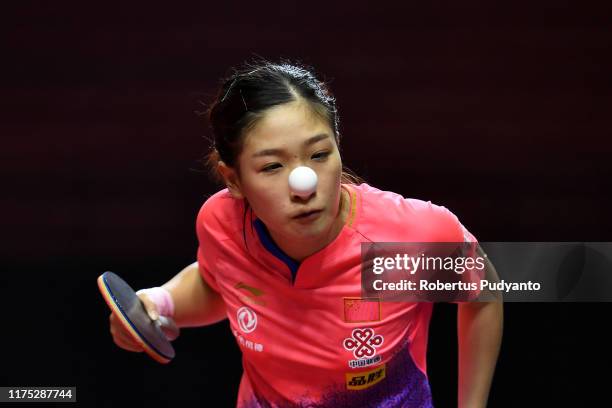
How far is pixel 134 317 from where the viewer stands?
157 centimetres

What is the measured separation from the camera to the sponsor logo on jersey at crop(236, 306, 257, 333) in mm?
1593

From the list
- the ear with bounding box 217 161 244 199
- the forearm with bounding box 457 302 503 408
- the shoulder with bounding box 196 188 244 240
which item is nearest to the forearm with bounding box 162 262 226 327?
the shoulder with bounding box 196 188 244 240

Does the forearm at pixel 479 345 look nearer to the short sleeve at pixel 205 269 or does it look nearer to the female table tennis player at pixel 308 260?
the female table tennis player at pixel 308 260

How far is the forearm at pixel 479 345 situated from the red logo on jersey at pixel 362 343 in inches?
7.1

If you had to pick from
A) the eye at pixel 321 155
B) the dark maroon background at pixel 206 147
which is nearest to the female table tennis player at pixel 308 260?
the eye at pixel 321 155

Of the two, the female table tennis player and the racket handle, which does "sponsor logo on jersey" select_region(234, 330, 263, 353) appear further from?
the racket handle

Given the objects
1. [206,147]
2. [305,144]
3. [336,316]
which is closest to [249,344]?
[336,316]

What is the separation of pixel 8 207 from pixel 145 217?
37 centimetres

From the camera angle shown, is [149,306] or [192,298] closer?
[149,306]

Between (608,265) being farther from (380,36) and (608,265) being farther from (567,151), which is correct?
(380,36)

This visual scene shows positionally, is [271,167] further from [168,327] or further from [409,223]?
[168,327]

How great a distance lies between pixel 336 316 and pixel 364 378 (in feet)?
0.41

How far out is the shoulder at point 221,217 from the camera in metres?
1.63

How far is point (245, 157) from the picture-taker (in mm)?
1458
